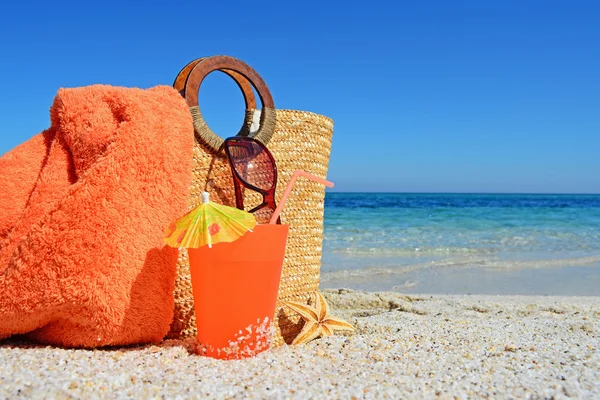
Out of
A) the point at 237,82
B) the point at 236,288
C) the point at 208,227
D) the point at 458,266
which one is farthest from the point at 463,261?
the point at 208,227

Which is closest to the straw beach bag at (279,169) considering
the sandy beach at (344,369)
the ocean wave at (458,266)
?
the sandy beach at (344,369)

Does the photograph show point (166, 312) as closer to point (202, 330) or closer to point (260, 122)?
point (202, 330)

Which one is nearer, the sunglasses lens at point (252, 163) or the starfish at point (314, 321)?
the sunglasses lens at point (252, 163)

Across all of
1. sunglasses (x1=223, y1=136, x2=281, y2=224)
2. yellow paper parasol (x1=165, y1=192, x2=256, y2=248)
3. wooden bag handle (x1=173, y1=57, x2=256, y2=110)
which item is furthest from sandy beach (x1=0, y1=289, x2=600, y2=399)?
wooden bag handle (x1=173, y1=57, x2=256, y2=110)

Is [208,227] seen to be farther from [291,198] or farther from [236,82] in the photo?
[236,82]

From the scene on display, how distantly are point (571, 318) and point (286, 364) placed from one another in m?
1.82

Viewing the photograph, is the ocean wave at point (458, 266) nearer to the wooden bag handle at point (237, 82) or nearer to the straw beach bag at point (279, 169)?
the straw beach bag at point (279, 169)

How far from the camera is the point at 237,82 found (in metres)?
2.03

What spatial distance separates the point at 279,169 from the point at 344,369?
0.80 meters

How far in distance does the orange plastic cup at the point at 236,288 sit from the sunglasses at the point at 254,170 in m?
0.17

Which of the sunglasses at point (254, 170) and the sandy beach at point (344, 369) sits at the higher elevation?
the sunglasses at point (254, 170)

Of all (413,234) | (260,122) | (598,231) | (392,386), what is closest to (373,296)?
(260,122)

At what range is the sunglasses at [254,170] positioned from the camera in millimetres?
1744

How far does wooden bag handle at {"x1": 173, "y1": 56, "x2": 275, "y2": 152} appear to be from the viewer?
1.77m
